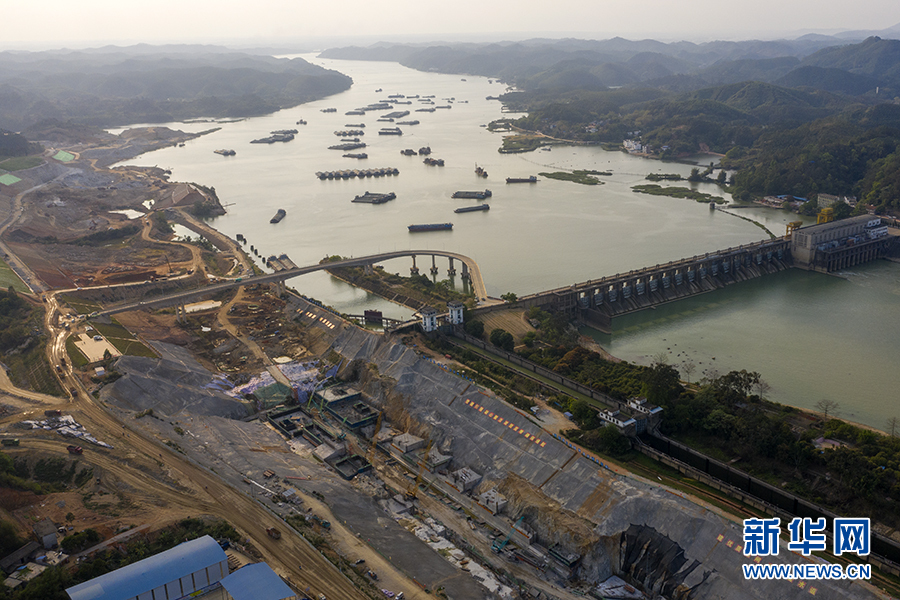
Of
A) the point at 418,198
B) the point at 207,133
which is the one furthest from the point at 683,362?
the point at 207,133

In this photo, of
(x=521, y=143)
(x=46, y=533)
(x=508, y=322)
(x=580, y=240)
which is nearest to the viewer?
(x=46, y=533)

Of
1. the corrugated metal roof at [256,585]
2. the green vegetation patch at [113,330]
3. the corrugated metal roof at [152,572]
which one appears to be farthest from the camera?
the green vegetation patch at [113,330]

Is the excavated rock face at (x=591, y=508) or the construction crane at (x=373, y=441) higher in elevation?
the excavated rock face at (x=591, y=508)

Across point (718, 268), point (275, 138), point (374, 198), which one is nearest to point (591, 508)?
point (718, 268)

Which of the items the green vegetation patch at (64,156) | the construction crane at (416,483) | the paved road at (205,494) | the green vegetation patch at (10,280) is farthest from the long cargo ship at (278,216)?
the construction crane at (416,483)

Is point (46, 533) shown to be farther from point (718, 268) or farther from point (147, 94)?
point (147, 94)

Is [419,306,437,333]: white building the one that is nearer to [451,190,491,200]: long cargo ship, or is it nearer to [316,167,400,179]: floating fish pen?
[451,190,491,200]: long cargo ship

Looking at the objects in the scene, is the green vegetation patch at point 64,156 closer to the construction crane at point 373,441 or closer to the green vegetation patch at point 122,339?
the green vegetation patch at point 122,339

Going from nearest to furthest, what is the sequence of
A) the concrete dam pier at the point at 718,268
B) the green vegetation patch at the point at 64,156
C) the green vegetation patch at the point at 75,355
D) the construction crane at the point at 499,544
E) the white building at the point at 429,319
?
the construction crane at the point at 499,544, the green vegetation patch at the point at 75,355, the white building at the point at 429,319, the concrete dam pier at the point at 718,268, the green vegetation patch at the point at 64,156
